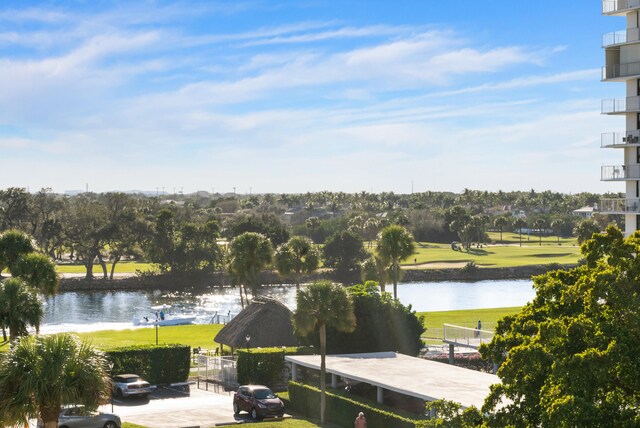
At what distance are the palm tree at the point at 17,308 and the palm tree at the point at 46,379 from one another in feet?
57.3

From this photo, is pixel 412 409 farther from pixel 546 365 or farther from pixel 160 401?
pixel 546 365

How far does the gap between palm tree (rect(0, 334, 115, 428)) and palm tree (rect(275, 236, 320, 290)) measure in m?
54.6

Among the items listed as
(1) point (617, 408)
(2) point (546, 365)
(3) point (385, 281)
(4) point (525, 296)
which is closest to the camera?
(1) point (617, 408)

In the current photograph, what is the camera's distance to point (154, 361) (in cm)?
4631

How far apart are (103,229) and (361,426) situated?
4026 inches

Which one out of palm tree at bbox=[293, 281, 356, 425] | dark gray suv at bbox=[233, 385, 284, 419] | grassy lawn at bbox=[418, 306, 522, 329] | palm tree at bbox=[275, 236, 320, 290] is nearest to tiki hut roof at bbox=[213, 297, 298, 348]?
dark gray suv at bbox=[233, 385, 284, 419]

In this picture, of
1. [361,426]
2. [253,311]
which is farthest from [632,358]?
[253,311]

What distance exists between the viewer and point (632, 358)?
18922mm

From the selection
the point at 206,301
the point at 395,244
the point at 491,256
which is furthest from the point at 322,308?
the point at 491,256

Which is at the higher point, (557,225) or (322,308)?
(557,225)

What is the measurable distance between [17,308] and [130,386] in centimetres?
634

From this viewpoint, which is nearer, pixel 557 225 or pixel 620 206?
pixel 620 206

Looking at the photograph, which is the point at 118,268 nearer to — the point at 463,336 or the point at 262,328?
the point at 262,328

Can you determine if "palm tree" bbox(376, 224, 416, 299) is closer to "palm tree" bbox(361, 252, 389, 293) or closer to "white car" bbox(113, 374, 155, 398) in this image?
"palm tree" bbox(361, 252, 389, 293)
